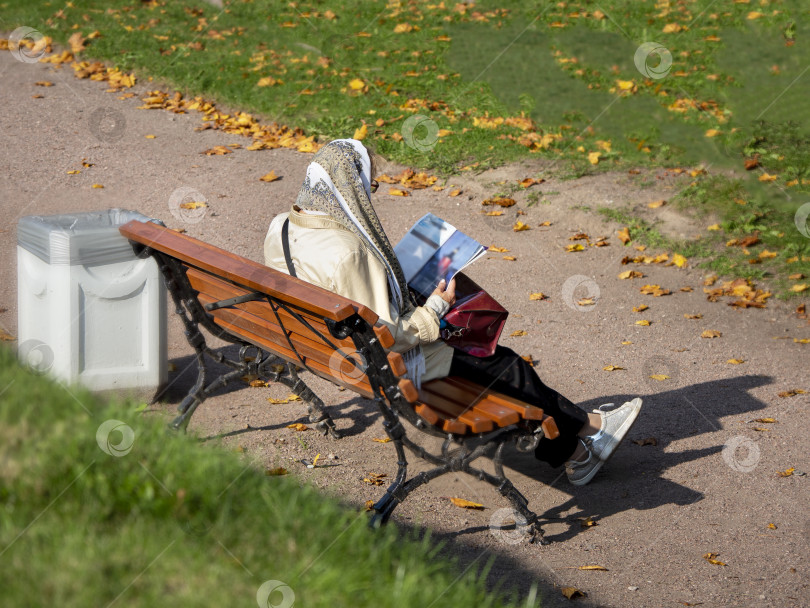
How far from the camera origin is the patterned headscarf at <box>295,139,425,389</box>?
157 inches

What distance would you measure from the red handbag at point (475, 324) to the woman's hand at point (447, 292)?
5cm

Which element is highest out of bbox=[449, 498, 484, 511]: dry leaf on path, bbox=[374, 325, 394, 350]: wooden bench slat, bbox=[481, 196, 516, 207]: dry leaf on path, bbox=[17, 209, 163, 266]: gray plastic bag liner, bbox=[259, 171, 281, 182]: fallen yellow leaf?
bbox=[374, 325, 394, 350]: wooden bench slat

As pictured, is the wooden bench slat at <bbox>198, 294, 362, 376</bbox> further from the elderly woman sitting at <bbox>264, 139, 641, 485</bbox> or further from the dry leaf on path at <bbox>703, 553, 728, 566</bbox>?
the dry leaf on path at <bbox>703, 553, 728, 566</bbox>

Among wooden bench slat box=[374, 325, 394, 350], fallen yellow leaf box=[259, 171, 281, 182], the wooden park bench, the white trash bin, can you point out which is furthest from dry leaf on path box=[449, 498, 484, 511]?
fallen yellow leaf box=[259, 171, 281, 182]

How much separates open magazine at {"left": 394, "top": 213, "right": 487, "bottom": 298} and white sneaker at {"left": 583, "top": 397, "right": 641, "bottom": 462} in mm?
1074

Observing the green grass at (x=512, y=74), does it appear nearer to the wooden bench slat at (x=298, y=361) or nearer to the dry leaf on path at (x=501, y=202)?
the dry leaf on path at (x=501, y=202)

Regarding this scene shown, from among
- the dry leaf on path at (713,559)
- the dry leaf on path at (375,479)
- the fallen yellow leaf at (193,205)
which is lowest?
the fallen yellow leaf at (193,205)

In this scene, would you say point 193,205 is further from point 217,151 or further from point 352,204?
point 352,204

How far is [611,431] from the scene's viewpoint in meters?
4.47

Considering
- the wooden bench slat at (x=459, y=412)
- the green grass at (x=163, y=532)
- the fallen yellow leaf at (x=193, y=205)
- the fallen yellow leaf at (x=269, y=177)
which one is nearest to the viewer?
the green grass at (x=163, y=532)

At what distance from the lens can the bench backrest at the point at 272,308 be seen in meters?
3.42

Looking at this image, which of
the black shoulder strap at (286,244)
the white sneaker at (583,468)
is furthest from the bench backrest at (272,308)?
the white sneaker at (583,468)

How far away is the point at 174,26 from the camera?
1176cm

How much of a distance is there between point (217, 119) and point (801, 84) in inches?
266
